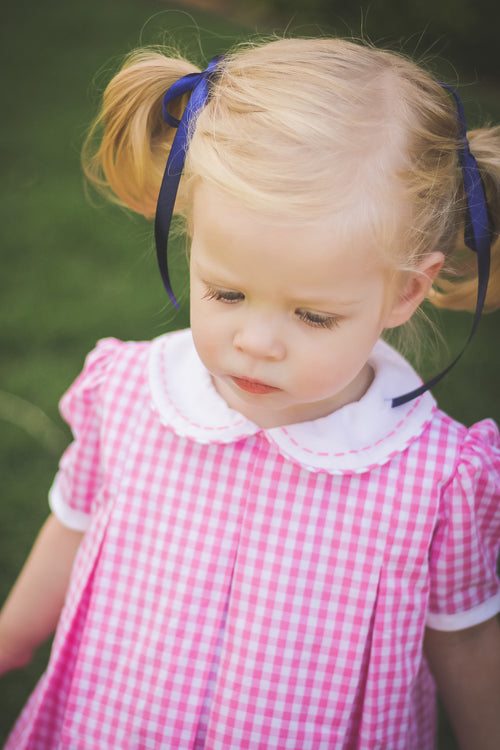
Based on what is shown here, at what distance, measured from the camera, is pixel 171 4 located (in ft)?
17.2

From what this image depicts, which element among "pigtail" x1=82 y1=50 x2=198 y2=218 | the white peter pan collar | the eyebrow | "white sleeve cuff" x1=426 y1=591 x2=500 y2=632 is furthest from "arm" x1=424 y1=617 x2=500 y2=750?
"pigtail" x1=82 y1=50 x2=198 y2=218

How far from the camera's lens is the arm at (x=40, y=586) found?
4.31 ft

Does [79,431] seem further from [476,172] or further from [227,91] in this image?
[476,172]

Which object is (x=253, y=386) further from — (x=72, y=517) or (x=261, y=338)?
(x=72, y=517)

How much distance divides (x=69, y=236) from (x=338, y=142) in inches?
92.5

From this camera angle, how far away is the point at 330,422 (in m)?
1.09

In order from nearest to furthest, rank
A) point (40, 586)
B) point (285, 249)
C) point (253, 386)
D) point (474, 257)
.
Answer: point (285, 249), point (253, 386), point (474, 257), point (40, 586)

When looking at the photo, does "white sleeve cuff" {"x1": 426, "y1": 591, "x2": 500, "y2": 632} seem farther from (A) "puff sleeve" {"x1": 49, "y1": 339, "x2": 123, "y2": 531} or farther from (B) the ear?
(A) "puff sleeve" {"x1": 49, "y1": 339, "x2": 123, "y2": 531}

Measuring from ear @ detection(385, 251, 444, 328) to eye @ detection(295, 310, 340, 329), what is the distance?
129 millimetres

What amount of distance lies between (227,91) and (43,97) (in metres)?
3.27

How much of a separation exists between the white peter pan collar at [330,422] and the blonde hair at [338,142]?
0.72 ft

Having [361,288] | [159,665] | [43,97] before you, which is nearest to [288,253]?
[361,288]

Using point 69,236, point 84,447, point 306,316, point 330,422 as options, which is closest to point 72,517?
point 84,447

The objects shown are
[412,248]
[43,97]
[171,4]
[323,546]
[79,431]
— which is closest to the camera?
[412,248]
